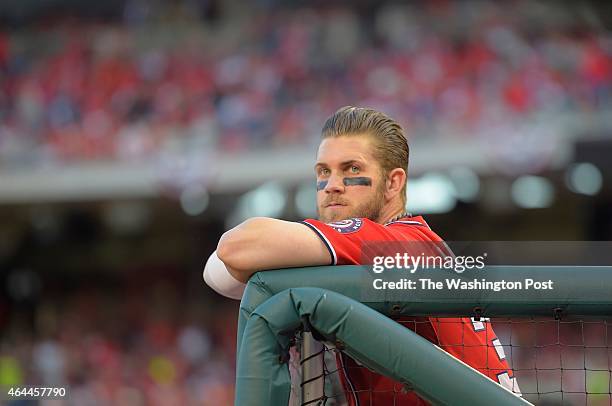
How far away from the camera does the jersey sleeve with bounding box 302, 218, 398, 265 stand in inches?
57.8

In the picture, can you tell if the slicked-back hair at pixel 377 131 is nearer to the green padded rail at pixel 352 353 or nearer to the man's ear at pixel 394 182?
the man's ear at pixel 394 182

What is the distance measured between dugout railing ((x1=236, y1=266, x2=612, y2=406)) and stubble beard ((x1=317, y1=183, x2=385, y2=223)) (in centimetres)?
41

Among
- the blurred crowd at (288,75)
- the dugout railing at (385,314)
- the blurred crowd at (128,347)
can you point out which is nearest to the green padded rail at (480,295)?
the dugout railing at (385,314)

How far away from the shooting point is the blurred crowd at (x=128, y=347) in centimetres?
912

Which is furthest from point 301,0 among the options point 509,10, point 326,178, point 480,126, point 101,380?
point 326,178

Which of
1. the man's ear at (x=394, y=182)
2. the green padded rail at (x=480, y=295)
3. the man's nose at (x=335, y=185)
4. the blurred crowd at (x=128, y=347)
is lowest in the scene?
the green padded rail at (x=480, y=295)

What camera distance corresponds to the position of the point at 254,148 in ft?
32.7

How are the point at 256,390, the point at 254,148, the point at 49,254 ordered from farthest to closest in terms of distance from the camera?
1. the point at 49,254
2. the point at 254,148
3. the point at 256,390

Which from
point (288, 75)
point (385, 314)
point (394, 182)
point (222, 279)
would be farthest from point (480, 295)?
point (288, 75)

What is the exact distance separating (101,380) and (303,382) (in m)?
8.17

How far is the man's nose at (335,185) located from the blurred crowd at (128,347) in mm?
6766

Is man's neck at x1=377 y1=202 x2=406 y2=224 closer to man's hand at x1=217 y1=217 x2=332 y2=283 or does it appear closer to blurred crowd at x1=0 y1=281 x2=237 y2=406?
man's hand at x1=217 y1=217 x2=332 y2=283

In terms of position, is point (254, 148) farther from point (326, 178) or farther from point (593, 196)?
point (326, 178)

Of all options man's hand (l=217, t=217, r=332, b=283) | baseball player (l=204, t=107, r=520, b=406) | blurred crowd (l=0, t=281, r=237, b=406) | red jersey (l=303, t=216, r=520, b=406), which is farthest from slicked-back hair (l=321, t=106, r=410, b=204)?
blurred crowd (l=0, t=281, r=237, b=406)
